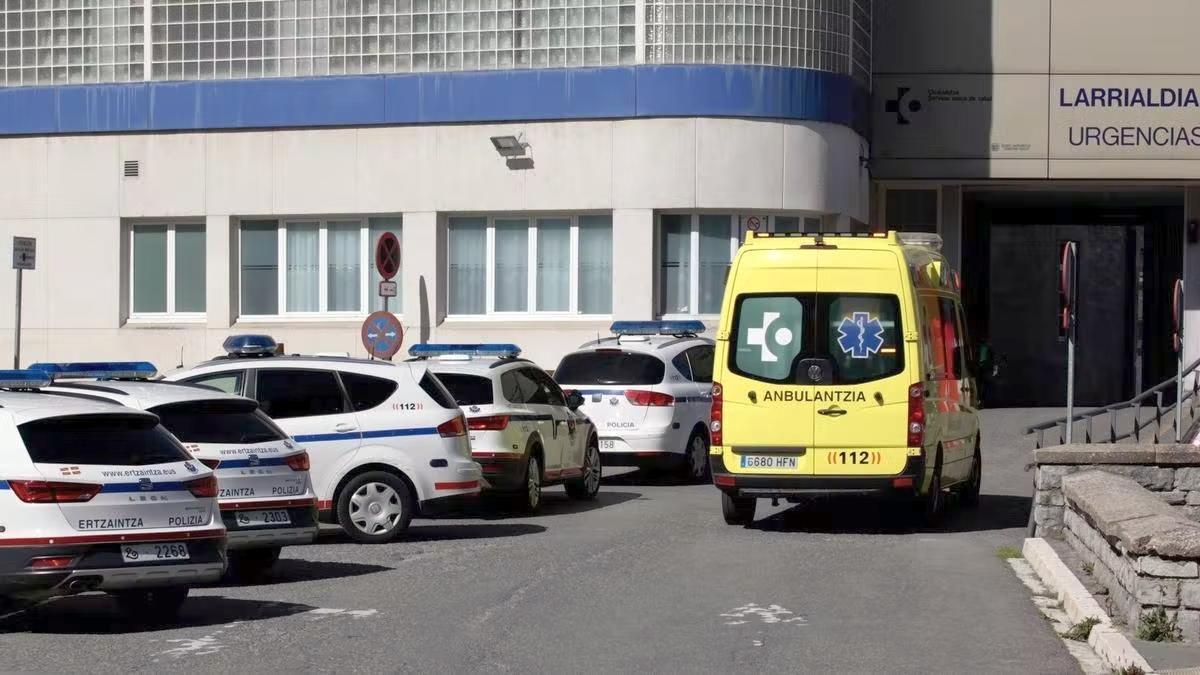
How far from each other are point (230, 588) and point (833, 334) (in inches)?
248

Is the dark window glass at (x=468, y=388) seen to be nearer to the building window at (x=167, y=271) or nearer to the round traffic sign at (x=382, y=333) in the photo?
the round traffic sign at (x=382, y=333)

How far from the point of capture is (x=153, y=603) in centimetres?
1197

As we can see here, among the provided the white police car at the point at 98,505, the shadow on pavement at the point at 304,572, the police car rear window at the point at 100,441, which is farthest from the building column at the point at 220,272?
the police car rear window at the point at 100,441

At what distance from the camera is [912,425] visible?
16672 millimetres

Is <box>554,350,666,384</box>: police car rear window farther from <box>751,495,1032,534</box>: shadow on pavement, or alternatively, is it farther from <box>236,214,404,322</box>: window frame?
<box>236,214,404,322</box>: window frame

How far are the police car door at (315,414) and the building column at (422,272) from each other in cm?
1572

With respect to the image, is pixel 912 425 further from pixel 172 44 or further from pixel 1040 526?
pixel 172 44

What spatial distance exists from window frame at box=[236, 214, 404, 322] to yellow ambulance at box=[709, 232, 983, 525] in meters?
16.5

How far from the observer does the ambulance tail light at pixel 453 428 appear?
16297mm

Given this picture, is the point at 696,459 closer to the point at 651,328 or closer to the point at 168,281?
the point at 651,328

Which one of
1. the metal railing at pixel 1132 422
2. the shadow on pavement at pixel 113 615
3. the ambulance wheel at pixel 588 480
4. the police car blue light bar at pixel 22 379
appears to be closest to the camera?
the shadow on pavement at pixel 113 615

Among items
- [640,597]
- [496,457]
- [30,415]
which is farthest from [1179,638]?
[496,457]

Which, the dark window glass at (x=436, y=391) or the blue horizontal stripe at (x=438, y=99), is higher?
the blue horizontal stripe at (x=438, y=99)

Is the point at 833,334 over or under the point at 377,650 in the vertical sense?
over
